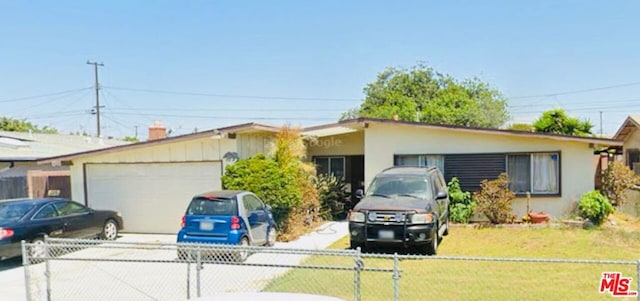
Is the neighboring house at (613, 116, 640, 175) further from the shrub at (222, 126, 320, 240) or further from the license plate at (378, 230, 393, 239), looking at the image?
the license plate at (378, 230, 393, 239)

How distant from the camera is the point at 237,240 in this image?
939cm

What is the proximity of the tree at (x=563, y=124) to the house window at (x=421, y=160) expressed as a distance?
26.2 ft

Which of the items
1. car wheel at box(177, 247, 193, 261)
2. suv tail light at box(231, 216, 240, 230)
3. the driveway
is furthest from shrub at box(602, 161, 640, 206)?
car wheel at box(177, 247, 193, 261)

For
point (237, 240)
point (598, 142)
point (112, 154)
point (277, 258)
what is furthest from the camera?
point (112, 154)

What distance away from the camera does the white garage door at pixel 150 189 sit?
548 inches

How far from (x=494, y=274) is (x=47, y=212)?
9.75 m

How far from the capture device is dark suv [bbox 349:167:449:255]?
31.0ft

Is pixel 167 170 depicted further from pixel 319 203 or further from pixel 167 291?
pixel 167 291

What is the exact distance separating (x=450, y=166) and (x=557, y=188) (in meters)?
3.12

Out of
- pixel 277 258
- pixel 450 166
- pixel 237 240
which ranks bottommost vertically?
pixel 277 258

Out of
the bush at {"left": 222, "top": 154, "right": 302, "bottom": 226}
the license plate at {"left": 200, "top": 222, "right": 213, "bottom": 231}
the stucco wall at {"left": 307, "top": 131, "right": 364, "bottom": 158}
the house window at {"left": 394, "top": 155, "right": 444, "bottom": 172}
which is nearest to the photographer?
the license plate at {"left": 200, "top": 222, "right": 213, "bottom": 231}

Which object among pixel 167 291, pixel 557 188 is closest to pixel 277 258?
pixel 167 291

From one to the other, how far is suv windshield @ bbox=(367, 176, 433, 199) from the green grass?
4.70ft

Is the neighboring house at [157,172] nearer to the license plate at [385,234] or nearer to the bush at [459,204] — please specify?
the license plate at [385,234]
